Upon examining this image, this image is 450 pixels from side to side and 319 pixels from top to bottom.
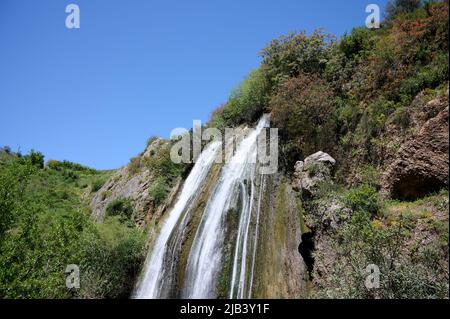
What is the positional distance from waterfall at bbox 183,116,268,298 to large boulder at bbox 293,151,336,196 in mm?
2272

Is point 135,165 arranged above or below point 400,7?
below

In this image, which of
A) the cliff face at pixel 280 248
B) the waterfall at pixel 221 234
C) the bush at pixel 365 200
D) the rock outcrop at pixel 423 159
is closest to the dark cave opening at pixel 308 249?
the cliff face at pixel 280 248

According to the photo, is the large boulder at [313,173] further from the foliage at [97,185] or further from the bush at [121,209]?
the foliage at [97,185]

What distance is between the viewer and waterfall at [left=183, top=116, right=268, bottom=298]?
13891mm

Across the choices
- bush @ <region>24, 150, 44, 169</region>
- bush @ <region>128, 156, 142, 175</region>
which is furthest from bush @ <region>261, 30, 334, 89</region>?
bush @ <region>24, 150, 44, 169</region>

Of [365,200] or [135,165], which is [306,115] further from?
[135,165]

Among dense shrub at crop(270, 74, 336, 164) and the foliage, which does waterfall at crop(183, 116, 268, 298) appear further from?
the foliage

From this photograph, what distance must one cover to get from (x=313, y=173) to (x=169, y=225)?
8.03m

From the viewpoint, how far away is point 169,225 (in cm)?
1891

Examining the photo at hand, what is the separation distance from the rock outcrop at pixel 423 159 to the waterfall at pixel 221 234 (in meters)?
5.65

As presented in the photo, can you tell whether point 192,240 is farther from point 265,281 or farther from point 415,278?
point 415,278

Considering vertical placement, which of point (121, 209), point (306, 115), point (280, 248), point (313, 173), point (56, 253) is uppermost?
point (306, 115)

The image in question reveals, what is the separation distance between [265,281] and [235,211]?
3545mm

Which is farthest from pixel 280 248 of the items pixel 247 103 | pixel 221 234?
pixel 247 103
